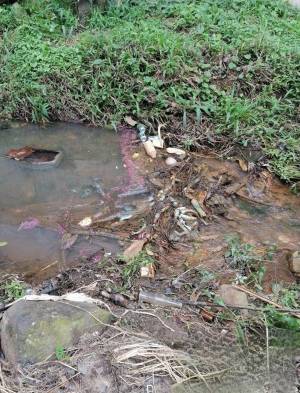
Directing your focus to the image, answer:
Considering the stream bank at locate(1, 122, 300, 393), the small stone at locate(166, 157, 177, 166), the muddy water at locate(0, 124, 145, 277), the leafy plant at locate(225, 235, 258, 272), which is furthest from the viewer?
the small stone at locate(166, 157, 177, 166)

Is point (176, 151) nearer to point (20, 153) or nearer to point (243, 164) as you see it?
point (243, 164)

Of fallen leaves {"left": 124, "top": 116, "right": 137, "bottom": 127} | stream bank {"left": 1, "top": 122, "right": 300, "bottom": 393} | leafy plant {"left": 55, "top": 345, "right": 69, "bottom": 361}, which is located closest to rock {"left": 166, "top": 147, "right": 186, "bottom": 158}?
stream bank {"left": 1, "top": 122, "right": 300, "bottom": 393}

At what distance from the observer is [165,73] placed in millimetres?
5094

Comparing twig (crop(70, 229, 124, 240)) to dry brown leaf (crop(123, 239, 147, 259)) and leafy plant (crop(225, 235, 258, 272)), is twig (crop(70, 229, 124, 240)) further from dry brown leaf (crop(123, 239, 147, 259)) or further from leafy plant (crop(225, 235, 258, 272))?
leafy plant (crop(225, 235, 258, 272))

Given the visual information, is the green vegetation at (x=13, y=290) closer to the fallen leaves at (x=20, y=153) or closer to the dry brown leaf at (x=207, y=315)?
the dry brown leaf at (x=207, y=315)

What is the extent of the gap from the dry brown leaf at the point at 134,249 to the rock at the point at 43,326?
72 centimetres

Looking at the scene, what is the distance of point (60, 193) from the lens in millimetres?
4281

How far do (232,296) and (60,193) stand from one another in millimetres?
1879

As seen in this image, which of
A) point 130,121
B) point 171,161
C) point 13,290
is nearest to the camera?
point 13,290

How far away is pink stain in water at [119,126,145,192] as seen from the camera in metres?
4.37

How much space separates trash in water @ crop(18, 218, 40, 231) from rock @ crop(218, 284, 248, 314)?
1595 mm

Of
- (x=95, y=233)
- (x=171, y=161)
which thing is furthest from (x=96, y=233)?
(x=171, y=161)

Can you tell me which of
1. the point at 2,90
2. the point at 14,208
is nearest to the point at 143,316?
the point at 14,208

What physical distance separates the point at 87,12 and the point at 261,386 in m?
5.08
